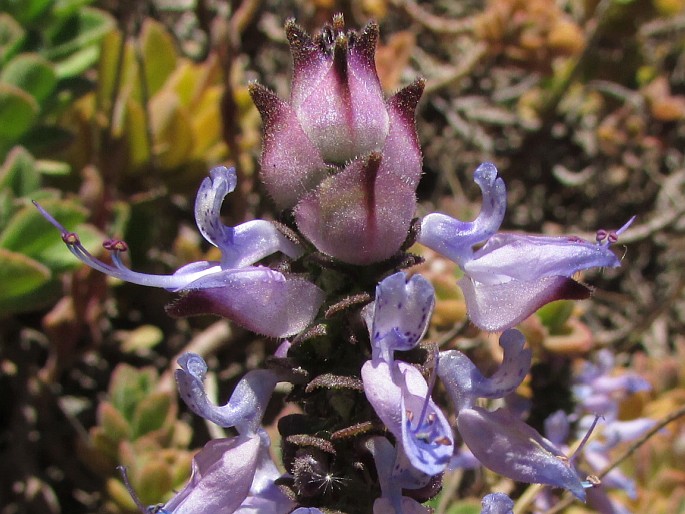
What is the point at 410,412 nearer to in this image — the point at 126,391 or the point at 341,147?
the point at 341,147

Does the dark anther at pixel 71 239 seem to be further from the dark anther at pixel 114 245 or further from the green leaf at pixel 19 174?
the green leaf at pixel 19 174

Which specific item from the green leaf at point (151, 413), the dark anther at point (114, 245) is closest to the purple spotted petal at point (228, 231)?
the dark anther at point (114, 245)

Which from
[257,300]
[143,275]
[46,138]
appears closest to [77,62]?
[46,138]

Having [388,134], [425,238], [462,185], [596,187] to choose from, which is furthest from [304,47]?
[596,187]

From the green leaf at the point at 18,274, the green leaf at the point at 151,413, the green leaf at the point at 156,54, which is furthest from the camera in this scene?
the green leaf at the point at 156,54

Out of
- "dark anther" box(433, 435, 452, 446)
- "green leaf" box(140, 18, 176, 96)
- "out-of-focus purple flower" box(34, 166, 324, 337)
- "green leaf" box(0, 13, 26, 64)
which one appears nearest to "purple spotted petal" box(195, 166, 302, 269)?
"out-of-focus purple flower" box(34, 166, 324, 337)

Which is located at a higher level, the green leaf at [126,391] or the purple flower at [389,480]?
the purple flower at [389,480]
